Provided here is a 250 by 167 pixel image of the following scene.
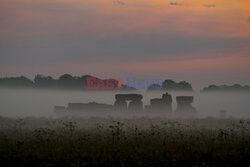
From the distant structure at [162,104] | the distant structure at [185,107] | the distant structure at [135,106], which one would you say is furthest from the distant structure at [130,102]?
the distant structure at [185,107]

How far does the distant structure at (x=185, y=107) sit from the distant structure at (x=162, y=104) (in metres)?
1.64

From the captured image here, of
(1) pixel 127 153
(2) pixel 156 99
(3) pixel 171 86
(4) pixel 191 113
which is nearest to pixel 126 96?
(2) pixel 156 99

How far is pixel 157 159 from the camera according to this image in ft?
34.8

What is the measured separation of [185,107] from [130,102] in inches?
440

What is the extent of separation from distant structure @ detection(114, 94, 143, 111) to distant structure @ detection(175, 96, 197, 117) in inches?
301

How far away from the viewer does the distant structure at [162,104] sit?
56.7 m

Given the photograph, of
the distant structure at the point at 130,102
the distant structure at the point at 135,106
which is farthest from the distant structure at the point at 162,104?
the distant structure at the point at 130,102

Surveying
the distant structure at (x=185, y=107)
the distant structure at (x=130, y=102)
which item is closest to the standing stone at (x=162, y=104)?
the distant structure at (x=185, y=107)

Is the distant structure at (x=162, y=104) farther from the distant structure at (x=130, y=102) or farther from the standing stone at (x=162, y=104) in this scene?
the distant structure at (x=130, y=102)

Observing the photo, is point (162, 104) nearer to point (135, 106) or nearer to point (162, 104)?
point (162, 104)

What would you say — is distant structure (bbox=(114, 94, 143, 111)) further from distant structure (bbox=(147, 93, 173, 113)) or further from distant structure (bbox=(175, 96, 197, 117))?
distant structure (bbox=(175, 96, 197, 117))

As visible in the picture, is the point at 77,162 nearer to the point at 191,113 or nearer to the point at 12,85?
the point at 191,113

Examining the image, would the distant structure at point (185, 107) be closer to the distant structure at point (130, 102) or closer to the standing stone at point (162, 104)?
the standing stone at point (162, 104)

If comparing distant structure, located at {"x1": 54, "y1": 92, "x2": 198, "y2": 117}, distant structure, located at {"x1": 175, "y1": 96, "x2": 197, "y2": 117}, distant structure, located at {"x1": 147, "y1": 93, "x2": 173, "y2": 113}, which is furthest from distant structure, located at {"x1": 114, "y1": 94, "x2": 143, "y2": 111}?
distant structure, located at {"x1": 175, "y1": 96, "x2": 197, "y2": 117}
